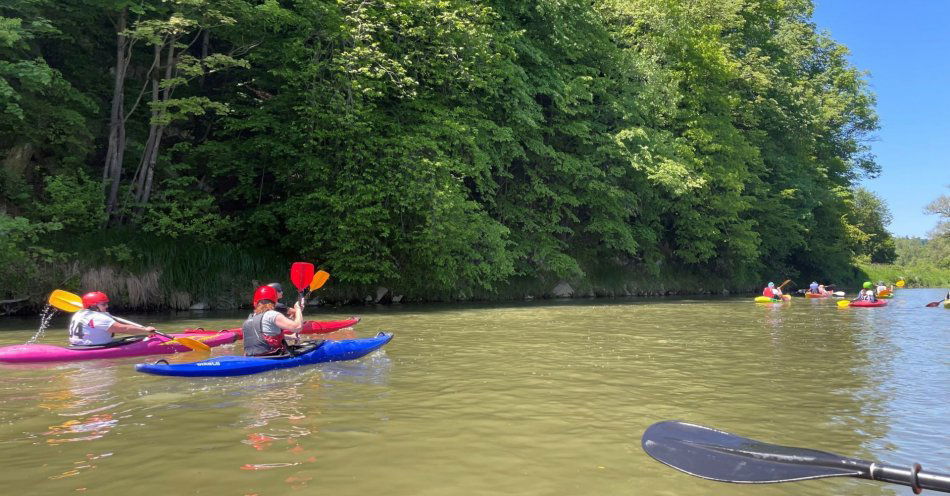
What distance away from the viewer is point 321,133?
16922 mm

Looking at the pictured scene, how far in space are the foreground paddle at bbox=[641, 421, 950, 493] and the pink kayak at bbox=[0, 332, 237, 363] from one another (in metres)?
7.84

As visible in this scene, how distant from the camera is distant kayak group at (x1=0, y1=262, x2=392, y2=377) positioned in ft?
25.9

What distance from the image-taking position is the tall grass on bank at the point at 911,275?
1821 inches

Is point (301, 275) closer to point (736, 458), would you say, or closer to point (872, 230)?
point (736, 458)

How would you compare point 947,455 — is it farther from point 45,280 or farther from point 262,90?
point 262,90

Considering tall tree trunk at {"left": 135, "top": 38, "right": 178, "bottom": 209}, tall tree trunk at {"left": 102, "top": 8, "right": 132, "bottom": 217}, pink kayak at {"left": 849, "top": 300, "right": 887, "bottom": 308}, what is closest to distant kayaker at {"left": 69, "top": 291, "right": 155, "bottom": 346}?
tall tree trunk at {"left": 102, "top": 8, "right": 132, "bottom": 217}

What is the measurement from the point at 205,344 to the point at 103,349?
1353mm

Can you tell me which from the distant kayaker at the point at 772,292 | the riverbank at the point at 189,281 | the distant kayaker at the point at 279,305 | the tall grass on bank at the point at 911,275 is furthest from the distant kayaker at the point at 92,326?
the tall grass on bank at the point at 911,275

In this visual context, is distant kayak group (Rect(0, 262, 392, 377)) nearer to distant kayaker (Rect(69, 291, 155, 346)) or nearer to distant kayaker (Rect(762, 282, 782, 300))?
distant kayaker (Rect(69, 291, 155, 346))

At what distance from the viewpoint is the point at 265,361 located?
8070 millimetres

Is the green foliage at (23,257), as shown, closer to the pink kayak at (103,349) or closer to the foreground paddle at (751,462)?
the pink kayak at (103,349)

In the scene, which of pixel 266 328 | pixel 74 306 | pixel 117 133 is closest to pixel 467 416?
pixel 266 328

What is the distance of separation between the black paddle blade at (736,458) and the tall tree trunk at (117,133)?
1597cm

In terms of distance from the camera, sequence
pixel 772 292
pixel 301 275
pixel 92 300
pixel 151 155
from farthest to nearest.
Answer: pixel 772 292, pixel 151 155, pixel 301 275, pixel 92 300
